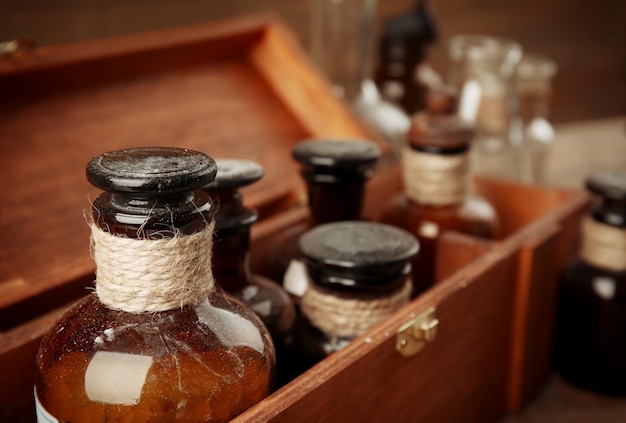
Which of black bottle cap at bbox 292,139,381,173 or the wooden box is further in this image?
black bottle cap at bbox 292,139,381,173

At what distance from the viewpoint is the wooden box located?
2.10 feet

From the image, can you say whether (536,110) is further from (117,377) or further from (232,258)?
(117,377)

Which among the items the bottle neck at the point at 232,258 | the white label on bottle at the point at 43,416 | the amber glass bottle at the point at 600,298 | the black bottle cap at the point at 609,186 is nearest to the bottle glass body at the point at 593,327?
the amber glass bottle at the point at 600,298

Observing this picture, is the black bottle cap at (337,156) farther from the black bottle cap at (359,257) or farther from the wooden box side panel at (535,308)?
the wooden box side panel at (535,308)

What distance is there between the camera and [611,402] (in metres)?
Result: 0.96

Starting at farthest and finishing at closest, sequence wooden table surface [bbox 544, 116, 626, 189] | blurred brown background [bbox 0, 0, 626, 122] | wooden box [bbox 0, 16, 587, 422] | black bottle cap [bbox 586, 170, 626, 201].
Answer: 1. wooden table surface [bbox 544, 116, 626, 189]
2. blurred brown background [bbox 0, 0, 626, 122]
3. black bottle cap [bbox 586, 170, 626, 201]
4. wooden box [bbox 0, 16, 587, 422]

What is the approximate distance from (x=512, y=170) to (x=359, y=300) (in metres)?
0.76

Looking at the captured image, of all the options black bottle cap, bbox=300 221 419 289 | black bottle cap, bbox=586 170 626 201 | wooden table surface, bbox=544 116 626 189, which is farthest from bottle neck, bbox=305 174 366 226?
wooden table surface, bbox=544 116 626 189

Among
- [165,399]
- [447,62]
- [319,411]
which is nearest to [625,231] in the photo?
[319,411]

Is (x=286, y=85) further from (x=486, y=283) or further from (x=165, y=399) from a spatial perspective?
(x=165, y=399)

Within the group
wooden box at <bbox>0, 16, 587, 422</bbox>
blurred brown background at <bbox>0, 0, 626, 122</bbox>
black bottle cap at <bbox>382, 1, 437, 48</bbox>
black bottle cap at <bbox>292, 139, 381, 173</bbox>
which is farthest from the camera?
black bottle cap at <bbox>382, 1, 437, 48</bbox>

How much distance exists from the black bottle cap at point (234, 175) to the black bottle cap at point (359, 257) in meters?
0.08

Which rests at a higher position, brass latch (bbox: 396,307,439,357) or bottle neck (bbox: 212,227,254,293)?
bottle neck (bbox: 212,227,254,293)

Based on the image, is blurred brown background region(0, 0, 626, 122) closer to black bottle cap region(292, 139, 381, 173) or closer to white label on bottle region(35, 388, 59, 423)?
black bottle cap region(292, 139, 381, 173)
